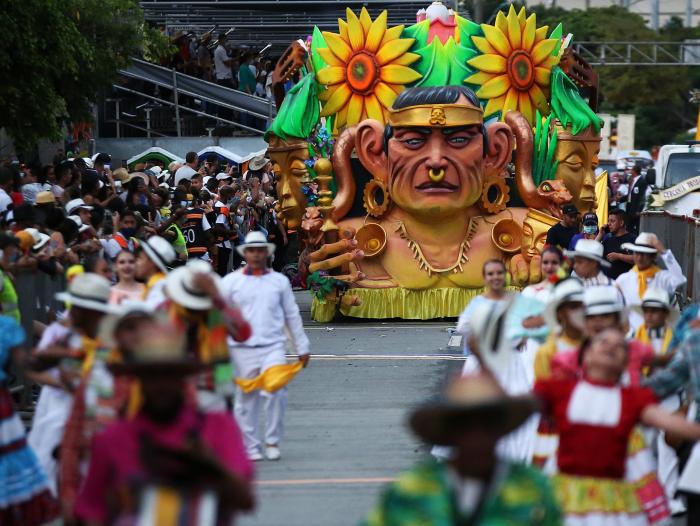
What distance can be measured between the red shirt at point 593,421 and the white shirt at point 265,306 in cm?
502

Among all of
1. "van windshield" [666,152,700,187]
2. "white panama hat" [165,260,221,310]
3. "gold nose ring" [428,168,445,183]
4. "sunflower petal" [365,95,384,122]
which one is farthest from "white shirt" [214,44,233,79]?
"white panama hat" [165,260,221,310]

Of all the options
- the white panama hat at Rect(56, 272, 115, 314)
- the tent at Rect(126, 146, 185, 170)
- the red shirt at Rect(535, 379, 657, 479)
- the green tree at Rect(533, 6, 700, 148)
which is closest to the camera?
the red shirt at Rect(535, 379, 657, 479)

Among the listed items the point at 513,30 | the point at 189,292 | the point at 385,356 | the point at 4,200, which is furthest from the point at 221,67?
the point at 189,292

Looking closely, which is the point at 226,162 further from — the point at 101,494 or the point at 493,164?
the point at 101,494

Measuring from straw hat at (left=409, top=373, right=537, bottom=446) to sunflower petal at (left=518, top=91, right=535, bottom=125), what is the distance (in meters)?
15.2

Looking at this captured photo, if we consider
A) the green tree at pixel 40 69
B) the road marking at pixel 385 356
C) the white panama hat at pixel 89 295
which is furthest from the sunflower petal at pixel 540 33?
the white panama hat at pixel 89 295

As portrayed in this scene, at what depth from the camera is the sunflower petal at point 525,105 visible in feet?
66.7

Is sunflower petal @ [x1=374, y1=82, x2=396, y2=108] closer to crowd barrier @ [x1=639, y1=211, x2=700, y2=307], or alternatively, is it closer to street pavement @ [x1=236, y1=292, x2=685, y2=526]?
street pavement @ [x1=236, y1=292, x2=685, y2=526]

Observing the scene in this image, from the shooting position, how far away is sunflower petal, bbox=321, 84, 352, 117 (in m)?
20.2

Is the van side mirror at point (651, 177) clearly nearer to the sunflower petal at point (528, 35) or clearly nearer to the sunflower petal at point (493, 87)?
the sunflower petal at point (528, 35)

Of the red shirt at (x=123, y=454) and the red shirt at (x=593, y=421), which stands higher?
the red shirt at (x=123, y=454)

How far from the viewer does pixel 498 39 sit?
20.0 meters

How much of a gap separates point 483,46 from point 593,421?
13443 mm

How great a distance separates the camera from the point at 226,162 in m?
28.6
